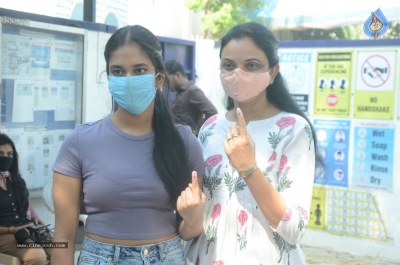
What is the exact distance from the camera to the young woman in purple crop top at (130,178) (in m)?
1.84

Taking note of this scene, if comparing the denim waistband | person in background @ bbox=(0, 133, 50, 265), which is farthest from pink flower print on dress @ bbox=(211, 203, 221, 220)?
person in background @ bbox=(0, 133, 50, 265)

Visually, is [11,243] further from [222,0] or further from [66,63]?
[222,0]

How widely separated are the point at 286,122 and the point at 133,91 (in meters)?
0.55

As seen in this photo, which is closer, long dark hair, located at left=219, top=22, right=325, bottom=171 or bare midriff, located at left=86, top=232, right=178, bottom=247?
bare midriff, located at left=86, top=232, right=178, bottom=247

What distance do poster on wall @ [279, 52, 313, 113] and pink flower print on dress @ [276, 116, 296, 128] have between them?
12.5ft

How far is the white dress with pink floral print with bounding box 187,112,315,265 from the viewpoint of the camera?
6.13ft

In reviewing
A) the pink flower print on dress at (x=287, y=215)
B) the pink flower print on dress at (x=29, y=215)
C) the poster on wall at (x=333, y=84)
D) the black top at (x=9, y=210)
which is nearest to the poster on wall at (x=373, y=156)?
the poster on wall at (x=333, y=84)

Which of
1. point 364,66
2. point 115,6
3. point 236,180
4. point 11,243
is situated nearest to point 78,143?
point 236,180

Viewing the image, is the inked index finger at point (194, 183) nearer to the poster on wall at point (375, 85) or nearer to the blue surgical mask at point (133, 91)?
the blue surgical mask at point (133, 91)

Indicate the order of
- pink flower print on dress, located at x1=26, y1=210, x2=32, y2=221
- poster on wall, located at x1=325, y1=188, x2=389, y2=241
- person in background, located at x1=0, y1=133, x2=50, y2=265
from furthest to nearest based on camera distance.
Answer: poster on wall, located at x1=325, y1=188, x2=389, y2=241
pink flower print on dress, located at x1=26, y1=210, x2=32, y2=221
person in background, located at x1=0, y1=133, x2=50, y2=265

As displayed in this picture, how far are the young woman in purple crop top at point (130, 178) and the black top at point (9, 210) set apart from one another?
2.25 metres

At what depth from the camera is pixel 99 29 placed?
500 centimetres

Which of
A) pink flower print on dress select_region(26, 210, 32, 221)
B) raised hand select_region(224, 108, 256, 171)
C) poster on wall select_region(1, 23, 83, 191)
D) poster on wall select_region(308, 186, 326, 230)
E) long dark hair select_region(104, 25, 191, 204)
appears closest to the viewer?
raised hand select_region(224, 108, 256, 171)

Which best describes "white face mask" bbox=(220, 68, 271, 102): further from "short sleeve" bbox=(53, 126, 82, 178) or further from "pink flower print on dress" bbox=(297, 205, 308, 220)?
"short sleeve" bbox=(53, 126, 82, 178)
